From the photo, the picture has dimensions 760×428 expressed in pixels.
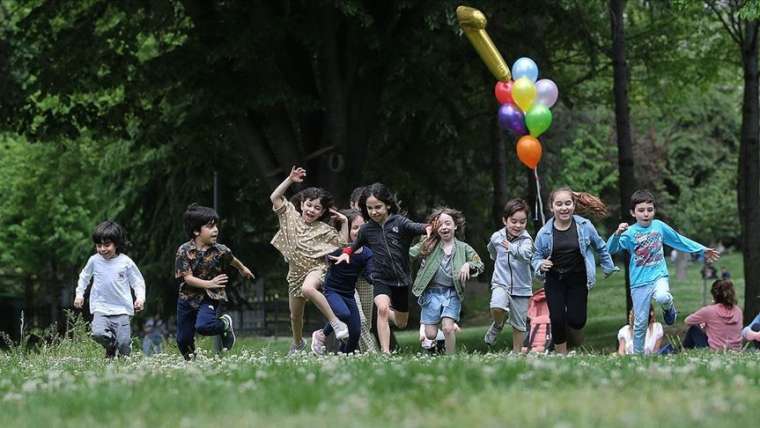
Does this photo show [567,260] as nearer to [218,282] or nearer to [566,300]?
[566,300]

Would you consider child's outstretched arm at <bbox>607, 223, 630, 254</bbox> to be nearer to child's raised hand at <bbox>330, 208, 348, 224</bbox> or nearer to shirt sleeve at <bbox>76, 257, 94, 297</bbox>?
child's raised hand at <bbox>330, 208, 348, 224</bbox>

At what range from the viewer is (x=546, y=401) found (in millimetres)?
6602

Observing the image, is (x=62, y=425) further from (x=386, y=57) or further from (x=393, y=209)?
(x=386, y=57)

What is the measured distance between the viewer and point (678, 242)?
14.0 meters

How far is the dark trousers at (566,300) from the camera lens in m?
13.9

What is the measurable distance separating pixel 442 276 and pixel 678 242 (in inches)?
103

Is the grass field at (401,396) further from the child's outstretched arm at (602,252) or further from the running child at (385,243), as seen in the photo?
the running child at (385,243)

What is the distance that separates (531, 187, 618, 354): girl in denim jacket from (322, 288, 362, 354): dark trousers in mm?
1991

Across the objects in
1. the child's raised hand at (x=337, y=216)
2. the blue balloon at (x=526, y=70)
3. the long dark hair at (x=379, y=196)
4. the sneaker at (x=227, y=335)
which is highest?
the blue balloon at (x=526, y=70)

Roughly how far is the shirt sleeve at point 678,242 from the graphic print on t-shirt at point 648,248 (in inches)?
5.0

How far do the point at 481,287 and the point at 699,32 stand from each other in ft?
78.6

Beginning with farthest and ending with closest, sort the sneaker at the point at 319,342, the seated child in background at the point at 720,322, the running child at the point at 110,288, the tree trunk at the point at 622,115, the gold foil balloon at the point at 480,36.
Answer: the tree trunk at the point at 622,115, the gold foil balloon at the point at 480,36, the seated child in background at the point at 720,322, the sneaker at the point at 319,342, the running child at the point at 110,288

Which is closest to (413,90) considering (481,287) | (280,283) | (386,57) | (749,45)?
(386,57)

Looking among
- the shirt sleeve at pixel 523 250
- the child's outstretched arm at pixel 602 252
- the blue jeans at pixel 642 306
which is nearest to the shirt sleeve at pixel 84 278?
the shirt sleeve at pixel 523 250
